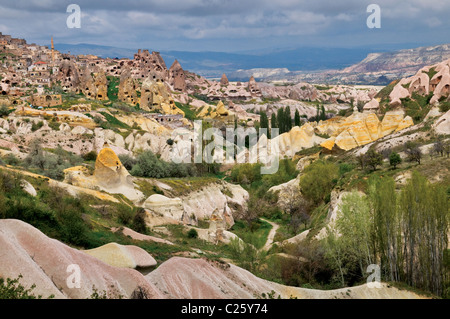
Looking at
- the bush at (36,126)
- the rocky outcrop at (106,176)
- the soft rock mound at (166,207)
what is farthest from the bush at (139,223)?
the bush at (36,126)

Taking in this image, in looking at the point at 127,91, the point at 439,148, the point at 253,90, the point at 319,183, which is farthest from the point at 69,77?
the point at 253,90

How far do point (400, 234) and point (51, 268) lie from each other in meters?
17.6

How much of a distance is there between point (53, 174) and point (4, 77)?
5630cm

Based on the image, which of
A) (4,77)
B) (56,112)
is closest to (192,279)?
(56,112)

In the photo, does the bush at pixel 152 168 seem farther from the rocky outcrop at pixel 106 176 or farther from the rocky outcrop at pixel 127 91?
the rocky outcrop at pixel 127 91

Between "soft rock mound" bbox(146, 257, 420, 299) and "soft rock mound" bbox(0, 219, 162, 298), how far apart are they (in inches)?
52.7

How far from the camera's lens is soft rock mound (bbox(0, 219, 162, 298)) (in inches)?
565

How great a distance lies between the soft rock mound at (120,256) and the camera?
19141 millimetres

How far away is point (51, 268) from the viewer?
1555 cm

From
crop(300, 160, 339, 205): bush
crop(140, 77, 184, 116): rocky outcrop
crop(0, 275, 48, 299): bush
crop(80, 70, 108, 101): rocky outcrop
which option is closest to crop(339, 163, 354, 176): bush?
crop(300, 160, 339, 205): bush

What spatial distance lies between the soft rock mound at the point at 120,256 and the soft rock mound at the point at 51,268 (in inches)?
70.7
